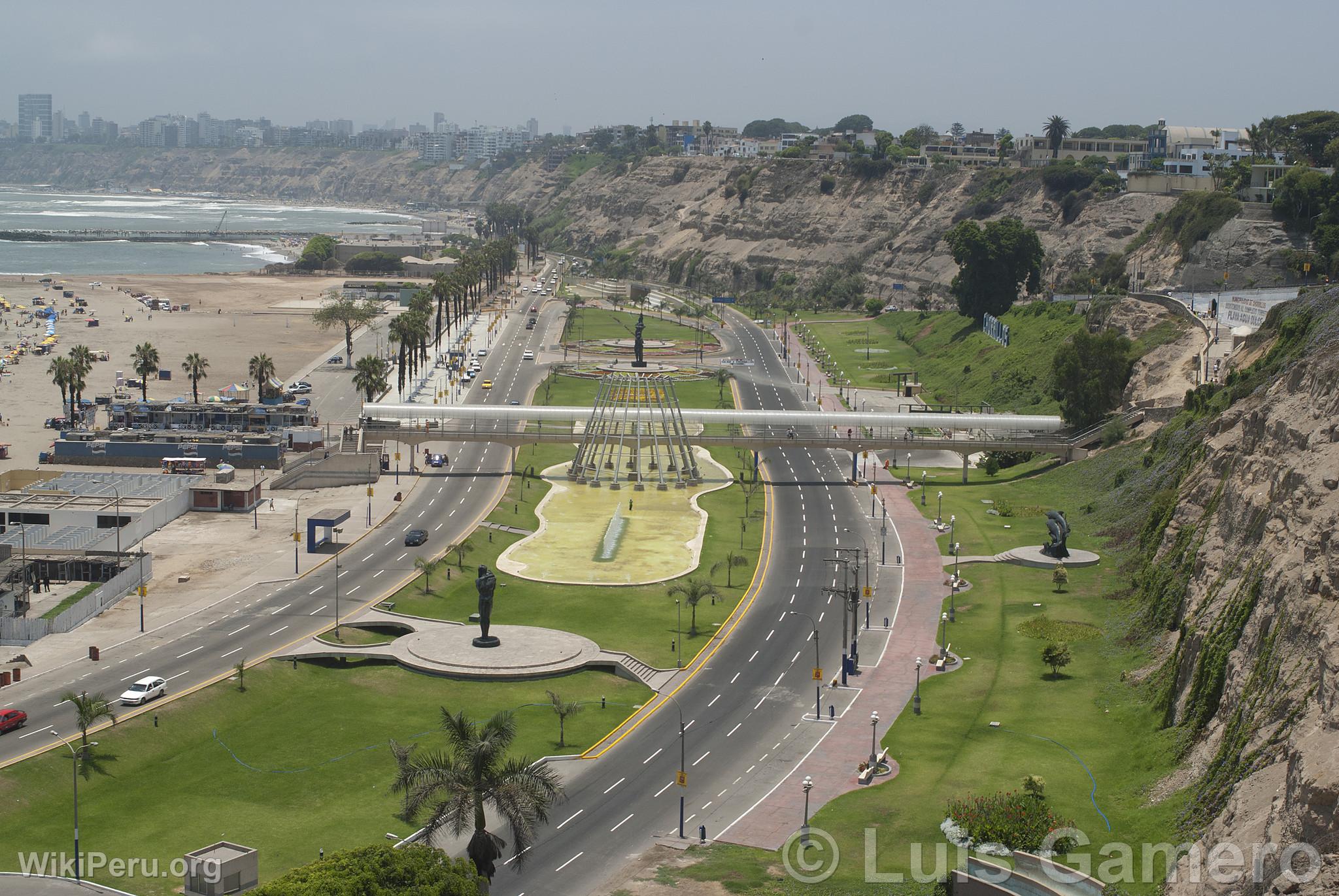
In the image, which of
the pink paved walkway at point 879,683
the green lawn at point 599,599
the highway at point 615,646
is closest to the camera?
the highway at point 615,646

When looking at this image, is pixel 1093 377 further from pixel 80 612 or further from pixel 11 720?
pixel 11 720

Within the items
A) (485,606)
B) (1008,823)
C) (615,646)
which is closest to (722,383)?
(615,646)

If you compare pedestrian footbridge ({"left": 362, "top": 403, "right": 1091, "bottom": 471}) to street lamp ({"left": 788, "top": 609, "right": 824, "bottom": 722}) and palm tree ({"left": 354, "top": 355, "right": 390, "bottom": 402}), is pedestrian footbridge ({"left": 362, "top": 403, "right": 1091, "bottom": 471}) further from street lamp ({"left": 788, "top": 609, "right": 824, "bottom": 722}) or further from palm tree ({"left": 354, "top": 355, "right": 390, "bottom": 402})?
street lamp ({"left": 788, "top": 609, "right": 824, "bottom": 722})

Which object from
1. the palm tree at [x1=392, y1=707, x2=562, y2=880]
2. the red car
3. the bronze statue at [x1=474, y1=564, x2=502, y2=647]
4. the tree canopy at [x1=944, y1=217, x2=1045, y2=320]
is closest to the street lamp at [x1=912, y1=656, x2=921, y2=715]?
the bronze statue at [x1=474, y1=564, x2=502, y2=647]

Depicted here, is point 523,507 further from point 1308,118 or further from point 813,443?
point 1308,118

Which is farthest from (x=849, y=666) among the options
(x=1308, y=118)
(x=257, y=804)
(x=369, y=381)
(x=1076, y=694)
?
(x=1308, y=118)


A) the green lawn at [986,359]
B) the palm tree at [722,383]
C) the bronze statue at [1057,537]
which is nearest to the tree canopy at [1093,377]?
the green lawn at [986,359]

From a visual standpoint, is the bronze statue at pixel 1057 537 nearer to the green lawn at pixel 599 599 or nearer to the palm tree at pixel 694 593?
the green lawn at pixel 599 599
